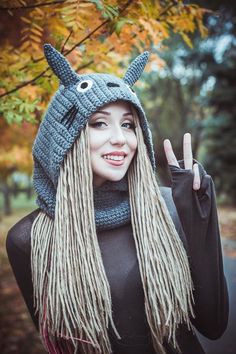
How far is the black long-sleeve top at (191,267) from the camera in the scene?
1.60m

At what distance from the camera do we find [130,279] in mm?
1633

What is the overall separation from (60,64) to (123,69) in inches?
55.4

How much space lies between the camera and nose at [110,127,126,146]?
5.31ft

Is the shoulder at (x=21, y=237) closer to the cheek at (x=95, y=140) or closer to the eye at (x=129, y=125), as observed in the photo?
the cheek at (x=95, y=140)

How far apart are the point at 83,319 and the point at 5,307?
4666 millimetres

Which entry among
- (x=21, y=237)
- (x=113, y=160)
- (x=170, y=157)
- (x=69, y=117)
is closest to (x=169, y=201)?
(x=170, y=157)

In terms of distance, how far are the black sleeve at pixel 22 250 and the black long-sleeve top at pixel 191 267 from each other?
43cm

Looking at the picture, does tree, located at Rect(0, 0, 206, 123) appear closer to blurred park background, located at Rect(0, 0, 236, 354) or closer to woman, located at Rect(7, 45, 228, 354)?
blurred park background, located at Rect(0, 0, 236, 354)

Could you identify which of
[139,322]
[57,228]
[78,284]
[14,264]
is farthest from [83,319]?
[14,264]

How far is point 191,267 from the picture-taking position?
169cm

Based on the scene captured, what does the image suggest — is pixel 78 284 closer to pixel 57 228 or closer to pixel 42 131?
pixel 57 228

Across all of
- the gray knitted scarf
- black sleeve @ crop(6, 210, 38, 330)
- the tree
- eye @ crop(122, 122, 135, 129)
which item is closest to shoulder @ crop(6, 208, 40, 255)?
black sleeve @ crop(6, 210, 38, 330)

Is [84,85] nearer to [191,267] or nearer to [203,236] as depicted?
[203,236]

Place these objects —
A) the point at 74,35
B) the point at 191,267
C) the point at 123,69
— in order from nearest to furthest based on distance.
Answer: the point at 191,267
the point at 74,35
the point at 123,69
